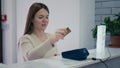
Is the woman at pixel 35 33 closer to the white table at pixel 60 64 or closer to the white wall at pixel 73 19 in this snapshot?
the white table at pixel 60 64

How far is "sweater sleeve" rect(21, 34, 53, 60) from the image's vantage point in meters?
1.21

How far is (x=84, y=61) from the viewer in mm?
1054

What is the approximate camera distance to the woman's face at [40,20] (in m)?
1.40

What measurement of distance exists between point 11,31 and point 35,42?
1717mm

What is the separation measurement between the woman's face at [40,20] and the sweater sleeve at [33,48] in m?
0.11

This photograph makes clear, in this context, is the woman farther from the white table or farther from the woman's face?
the white table

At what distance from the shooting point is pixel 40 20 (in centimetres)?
140

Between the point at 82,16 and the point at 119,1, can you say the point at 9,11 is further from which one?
the point at 119,1

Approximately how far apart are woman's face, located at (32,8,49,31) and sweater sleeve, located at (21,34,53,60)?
108 millimetres

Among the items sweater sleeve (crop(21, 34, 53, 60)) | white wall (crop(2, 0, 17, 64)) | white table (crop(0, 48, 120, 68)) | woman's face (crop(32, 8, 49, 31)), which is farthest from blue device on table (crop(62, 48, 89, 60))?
white wall (crop(2, 0, 17, 64))

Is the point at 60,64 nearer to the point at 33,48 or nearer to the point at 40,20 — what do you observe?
the point at 33,48

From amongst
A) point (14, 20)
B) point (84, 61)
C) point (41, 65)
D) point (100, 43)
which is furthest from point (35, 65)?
point (14, 20)

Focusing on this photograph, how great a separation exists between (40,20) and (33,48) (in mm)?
196

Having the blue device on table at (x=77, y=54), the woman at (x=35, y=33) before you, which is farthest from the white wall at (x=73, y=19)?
the blue device on table at (x=77, y=54)
